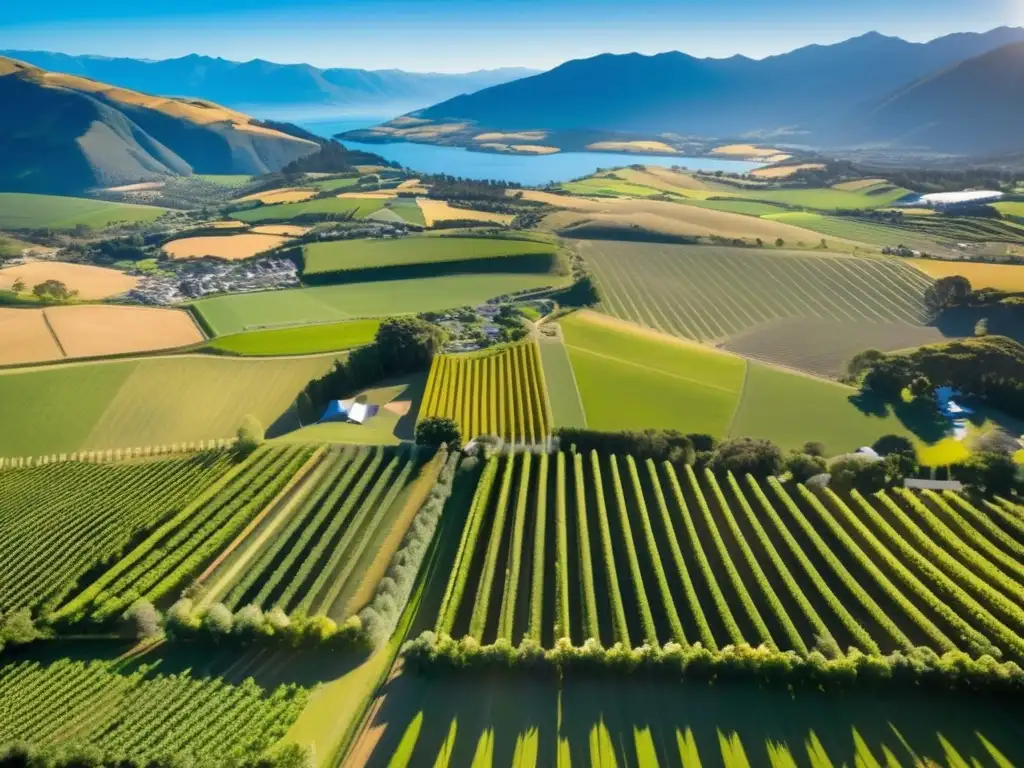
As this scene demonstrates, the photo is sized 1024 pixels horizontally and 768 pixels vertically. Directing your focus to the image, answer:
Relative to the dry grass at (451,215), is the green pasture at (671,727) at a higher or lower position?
higher

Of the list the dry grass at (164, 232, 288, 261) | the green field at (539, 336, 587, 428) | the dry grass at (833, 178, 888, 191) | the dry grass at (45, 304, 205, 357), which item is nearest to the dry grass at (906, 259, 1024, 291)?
the green field at (539, 336, 587, 428)

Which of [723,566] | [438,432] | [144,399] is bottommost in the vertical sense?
[144,399]

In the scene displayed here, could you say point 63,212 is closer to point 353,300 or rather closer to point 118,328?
point 118,328

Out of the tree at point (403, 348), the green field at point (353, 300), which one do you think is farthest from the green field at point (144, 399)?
the green field at point (353, 300)

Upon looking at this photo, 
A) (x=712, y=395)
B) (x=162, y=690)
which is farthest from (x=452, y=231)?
(x=162, y=690)

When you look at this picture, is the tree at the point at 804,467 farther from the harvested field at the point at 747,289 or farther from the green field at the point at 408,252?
the green field at the point at 408,252

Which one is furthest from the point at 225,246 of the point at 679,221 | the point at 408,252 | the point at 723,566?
the point at 723,566
